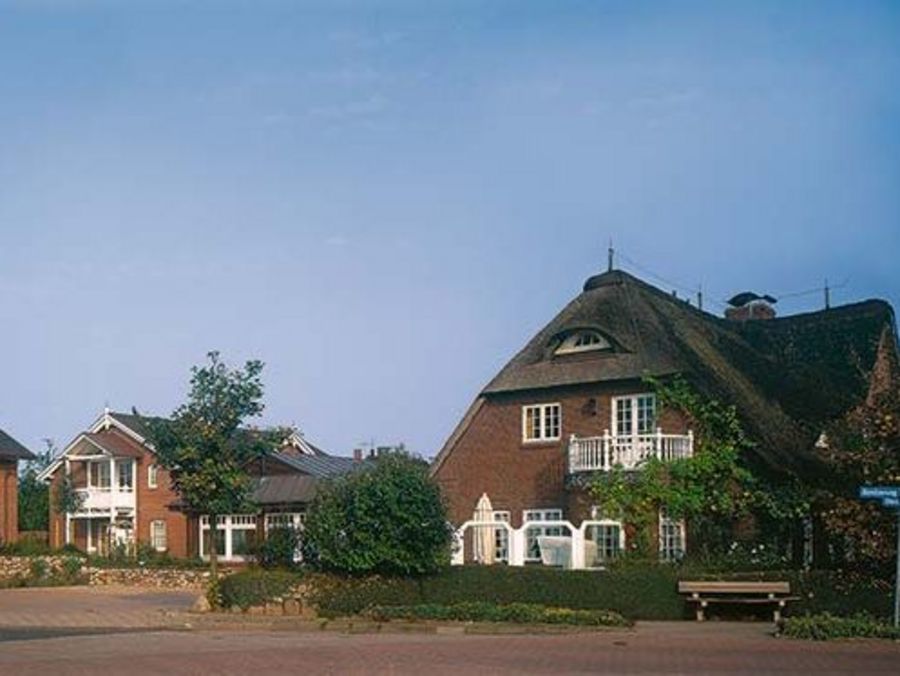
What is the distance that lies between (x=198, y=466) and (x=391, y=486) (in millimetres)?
8395

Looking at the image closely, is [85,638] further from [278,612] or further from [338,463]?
[338,463]

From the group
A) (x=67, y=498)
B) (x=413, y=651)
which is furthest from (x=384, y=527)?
(x=67, y=498)

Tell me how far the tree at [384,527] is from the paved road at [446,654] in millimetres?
3528

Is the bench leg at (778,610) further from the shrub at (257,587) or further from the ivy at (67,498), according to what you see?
the ivy at (67,498)

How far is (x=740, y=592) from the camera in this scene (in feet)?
87.9

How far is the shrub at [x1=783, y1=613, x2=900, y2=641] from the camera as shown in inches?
883

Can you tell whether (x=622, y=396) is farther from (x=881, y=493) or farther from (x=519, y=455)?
(x=881, y=493)

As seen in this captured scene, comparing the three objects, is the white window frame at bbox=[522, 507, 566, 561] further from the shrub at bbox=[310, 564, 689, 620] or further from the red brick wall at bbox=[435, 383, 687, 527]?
the shrub at bbox=[310, 564, 689, 620]

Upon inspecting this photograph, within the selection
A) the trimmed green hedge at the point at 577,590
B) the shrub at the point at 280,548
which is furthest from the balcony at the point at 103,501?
the trimmed green hedge at the point at 577,590

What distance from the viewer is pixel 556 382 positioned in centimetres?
3884

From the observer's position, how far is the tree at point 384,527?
28.3m

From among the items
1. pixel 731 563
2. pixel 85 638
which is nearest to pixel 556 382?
pixel 731 563

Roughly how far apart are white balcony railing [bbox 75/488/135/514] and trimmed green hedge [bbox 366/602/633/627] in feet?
126

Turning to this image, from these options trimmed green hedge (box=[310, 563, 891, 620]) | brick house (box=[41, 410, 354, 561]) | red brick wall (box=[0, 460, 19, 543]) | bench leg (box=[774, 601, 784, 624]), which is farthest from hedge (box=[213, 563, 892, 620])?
red brick wall (box=[0, 460, 19, 543])
